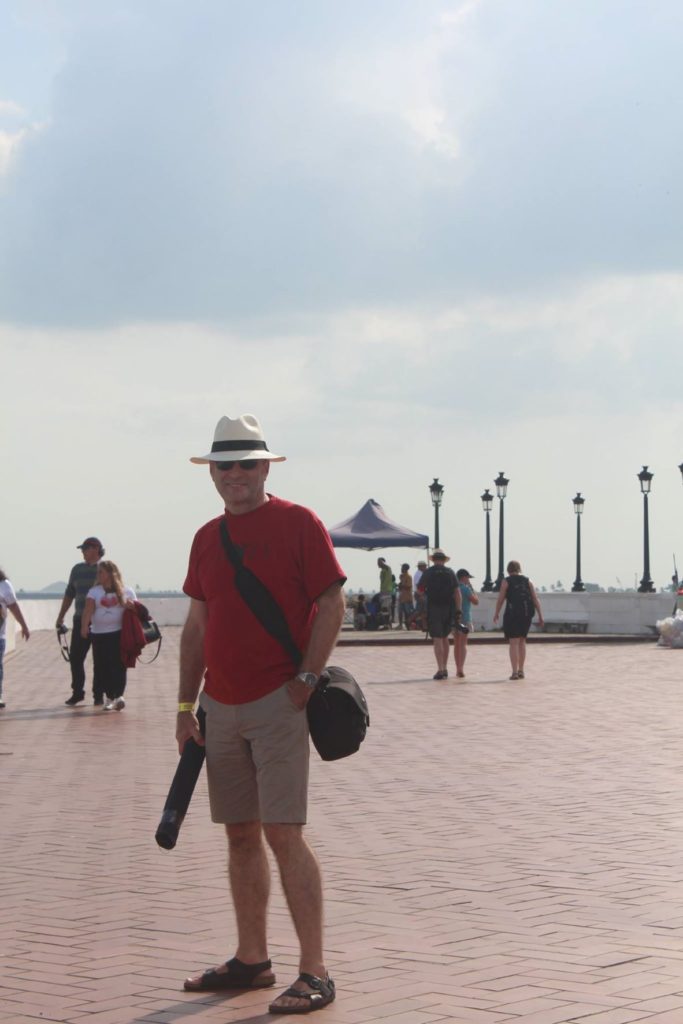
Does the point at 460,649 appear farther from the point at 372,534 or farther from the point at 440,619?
the point at 372,534

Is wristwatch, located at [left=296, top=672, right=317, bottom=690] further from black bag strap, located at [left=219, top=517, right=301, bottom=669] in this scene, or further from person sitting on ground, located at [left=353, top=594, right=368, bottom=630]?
person sitting on ground, located at [left=353, top=594, right=368, bottom=630]

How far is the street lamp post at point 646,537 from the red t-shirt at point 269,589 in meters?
37.0

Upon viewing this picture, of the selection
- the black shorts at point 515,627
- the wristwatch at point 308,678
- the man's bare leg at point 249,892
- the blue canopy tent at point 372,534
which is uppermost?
the blue canopy tent at point 372,534

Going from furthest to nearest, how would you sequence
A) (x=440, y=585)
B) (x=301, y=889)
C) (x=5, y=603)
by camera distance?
1. (x=440, y=585)
2. (x=5, y=603)
3. (x=301, y=889)

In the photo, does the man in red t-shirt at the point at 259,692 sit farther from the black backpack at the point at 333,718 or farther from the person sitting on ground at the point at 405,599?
the person sitting on ground at the point at 405,599

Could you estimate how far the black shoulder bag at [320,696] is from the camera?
17.9ft

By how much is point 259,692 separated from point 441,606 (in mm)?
16692

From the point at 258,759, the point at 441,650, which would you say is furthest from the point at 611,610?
the point at 258,759

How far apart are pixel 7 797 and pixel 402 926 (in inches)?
183

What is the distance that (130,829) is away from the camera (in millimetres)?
9148

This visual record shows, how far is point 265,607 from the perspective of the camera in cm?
547

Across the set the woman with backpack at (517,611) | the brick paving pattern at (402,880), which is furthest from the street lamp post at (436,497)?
Result: the brick paving pattern at (402,880)

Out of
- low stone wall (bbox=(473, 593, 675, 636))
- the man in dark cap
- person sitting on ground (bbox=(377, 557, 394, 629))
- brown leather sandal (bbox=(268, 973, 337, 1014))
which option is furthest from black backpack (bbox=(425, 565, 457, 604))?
person sitting on ground (bbox=(377, 557, 394, 629))

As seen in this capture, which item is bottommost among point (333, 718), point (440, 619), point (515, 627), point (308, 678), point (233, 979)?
point (233, 979)
